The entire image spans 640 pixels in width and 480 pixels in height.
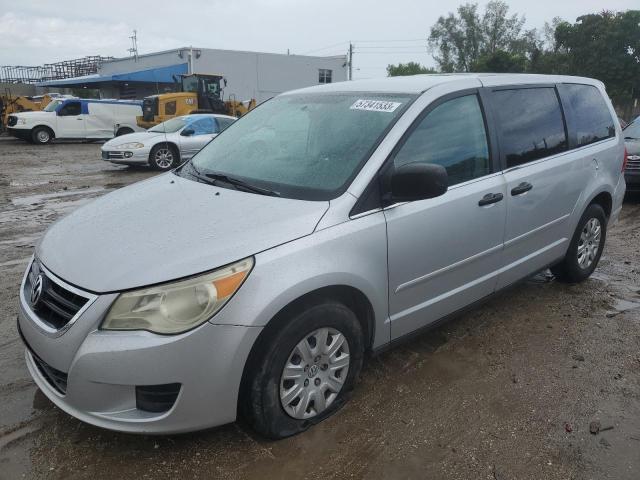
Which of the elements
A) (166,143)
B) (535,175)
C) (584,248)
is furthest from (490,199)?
(166,143)

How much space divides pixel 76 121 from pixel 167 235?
841 inches

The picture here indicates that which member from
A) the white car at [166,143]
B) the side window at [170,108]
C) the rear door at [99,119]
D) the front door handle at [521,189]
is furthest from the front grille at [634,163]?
the rear door at [99,119]

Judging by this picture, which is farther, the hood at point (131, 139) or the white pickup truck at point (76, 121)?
the white pickup truck at point (76, 121)

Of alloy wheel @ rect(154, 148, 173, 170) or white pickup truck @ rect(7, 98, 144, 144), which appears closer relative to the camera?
alloy wheel @ rect(154, 148, 173, 170)

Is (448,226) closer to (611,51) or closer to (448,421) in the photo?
(448,421)

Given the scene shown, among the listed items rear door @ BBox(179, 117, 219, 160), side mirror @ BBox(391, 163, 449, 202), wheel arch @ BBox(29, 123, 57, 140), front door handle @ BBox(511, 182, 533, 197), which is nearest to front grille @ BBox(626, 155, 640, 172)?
front door handle @ BBox(511, 182, 533, 197)

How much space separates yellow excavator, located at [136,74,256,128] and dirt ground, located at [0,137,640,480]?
17.3m

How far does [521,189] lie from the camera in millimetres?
3627

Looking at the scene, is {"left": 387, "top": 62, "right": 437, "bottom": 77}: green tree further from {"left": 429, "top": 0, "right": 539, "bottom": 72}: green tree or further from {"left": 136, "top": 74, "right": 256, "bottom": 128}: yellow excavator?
{"left": 136, "top": 74, "right": 256, "bottom": 128}: yellow excavator

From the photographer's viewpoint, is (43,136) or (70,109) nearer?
(43,136)

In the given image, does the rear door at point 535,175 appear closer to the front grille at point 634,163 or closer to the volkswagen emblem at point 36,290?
the volkswagen emblem at point 36,290

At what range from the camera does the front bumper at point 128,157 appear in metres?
Answer: 13.1

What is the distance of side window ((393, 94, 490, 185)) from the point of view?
10.1 feet

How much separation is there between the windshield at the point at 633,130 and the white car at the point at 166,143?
8.59 m
